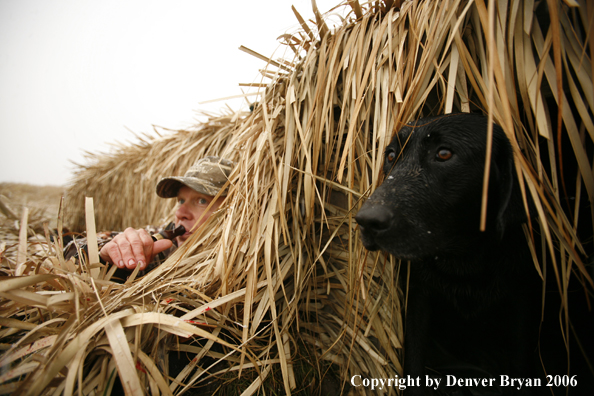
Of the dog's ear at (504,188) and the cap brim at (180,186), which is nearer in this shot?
the dog's ear at (504,188)

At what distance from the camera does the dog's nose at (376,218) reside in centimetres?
72

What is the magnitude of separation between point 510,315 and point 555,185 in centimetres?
52

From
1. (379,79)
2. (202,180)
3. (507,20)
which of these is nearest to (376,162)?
(379,79)

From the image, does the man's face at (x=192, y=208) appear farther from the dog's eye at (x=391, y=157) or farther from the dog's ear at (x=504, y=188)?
the dog's ear at (x=504, y=188)

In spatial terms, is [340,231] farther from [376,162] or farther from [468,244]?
[468,244]

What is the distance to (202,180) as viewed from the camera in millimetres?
1997

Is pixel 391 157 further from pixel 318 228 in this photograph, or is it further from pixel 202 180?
pixel 202 180

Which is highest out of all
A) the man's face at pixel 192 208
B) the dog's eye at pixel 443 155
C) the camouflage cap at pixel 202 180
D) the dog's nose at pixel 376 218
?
the camouflage cap at pixel 202 180

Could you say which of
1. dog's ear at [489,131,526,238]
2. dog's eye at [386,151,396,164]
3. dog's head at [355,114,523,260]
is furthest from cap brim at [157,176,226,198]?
dog's ear at [489,131,526,238]

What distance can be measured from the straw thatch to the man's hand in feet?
0.83

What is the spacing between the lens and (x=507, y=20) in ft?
2.99

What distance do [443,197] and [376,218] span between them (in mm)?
270

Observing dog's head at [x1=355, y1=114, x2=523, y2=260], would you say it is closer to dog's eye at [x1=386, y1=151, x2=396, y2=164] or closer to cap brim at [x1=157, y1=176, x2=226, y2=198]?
dog's eye at [x1=386, y1=151, x2=396, y2=164]

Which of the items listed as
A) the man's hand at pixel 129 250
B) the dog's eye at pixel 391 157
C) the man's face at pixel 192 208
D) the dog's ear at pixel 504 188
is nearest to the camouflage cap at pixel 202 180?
the man's face at pixel 192 208
